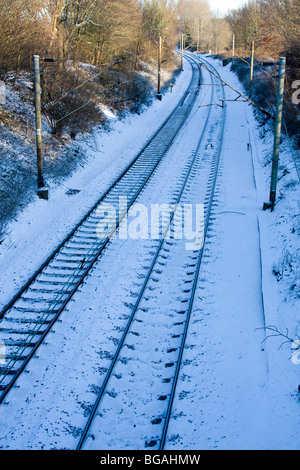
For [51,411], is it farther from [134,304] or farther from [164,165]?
[164,165]

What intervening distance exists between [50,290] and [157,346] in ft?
10.4

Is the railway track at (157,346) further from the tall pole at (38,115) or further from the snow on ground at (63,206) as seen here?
the tall pole at (38,115)

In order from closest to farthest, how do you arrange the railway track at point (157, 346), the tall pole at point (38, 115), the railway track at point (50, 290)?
the railway track at point (157, 346), the railway track at point (50, 290), the tall pole at point (38, 115)

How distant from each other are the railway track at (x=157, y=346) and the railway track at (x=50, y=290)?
5.19 ft

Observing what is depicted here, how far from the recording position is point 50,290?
945 centimetres

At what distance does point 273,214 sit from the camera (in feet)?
42.5

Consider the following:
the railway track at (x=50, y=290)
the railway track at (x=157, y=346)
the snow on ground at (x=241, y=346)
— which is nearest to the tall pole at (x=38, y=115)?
the railway track at (x=50, y=290)

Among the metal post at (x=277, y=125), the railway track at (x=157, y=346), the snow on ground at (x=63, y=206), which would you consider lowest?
the railway track at (x=157, y=346)

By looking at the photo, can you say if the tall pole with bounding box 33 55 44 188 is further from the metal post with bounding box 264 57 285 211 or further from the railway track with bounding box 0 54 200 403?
the metal post with bounding box 264 57 285 211

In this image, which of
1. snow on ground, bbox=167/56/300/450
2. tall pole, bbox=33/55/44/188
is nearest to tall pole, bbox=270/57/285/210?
snow on ground, bbox=167/56/300/450

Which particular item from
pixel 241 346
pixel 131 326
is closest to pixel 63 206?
pixel 131 326

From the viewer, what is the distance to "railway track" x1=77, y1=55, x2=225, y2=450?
20.3ft

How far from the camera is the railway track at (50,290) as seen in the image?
7562 millimetres

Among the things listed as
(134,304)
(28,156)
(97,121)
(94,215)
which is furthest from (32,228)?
(97,121)
